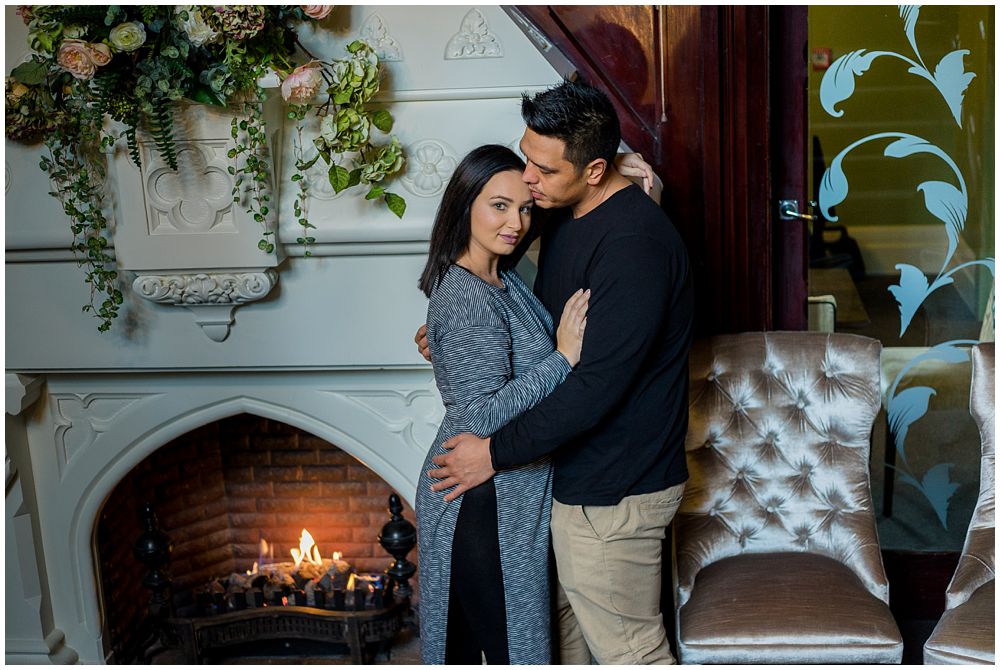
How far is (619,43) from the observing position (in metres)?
2.59

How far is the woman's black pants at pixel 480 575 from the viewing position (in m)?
2.13

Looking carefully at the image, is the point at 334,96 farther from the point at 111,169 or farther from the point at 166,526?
the point at 166,526

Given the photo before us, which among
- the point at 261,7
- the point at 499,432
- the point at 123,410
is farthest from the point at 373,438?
the point at 261,7

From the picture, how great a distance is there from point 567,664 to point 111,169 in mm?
1727

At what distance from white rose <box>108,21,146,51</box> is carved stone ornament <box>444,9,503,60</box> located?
0.75m

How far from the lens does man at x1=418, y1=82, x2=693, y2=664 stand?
1.94 metres

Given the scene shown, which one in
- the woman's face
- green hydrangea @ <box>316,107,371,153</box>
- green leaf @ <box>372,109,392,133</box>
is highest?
green leaf @ <box>372,109,392,133</box>

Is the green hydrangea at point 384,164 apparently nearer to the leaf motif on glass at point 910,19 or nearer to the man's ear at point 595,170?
the man's ear at point 595,170

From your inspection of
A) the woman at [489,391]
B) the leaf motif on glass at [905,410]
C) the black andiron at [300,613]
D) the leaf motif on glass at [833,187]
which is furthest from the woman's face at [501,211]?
the leaf motif on glass at [905,410]

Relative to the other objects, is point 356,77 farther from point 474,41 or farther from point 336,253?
point 336,253

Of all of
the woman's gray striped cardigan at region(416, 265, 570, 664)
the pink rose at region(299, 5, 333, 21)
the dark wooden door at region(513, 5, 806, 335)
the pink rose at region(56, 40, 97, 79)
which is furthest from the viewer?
the dark wooden door at region(513, 5, 806, 335)

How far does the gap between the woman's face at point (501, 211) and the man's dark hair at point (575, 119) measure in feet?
0.39

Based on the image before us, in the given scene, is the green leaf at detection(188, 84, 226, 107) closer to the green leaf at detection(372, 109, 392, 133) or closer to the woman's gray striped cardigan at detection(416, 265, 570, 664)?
the green leaf at detection(372, 109, 392, 133)

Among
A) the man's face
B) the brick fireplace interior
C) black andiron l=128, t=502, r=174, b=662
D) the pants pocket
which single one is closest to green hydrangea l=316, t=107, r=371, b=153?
the man's face
